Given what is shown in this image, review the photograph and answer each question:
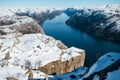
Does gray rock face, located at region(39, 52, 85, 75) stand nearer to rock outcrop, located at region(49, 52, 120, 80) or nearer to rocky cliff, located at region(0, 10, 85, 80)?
rocky cliff, located at region(0, 10, 85, 80)

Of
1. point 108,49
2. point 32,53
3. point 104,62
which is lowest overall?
point 108,49

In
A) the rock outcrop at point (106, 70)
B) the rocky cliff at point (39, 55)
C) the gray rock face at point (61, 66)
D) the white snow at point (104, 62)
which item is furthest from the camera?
the gray rock face at point (61, 66)

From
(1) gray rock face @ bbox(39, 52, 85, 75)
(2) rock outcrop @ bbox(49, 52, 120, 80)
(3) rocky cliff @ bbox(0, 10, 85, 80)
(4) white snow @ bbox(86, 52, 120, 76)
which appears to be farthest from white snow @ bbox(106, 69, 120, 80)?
(1) gray rock face @ bbox(39, 52, 85, 75)

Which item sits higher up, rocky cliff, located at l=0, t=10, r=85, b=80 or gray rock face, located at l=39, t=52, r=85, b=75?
rocky cliff, located at l=0, t=10, r=85, b=80

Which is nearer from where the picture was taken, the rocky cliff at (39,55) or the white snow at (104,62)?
the white snow at (104,62)

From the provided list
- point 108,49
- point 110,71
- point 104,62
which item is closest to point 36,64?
point 104,62

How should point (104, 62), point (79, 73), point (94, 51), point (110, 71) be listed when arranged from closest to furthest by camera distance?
point (110, 71), point (104, 62), point (79, 73), point (94, 51)

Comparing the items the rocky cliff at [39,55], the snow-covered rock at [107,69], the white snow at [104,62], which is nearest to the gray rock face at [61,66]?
the rocky cliff at [39,55]

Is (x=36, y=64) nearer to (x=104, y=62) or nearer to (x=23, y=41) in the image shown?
(x=23, y=41)

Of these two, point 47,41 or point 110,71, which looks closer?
point 110,71

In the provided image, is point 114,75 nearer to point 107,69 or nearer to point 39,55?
point 107,69

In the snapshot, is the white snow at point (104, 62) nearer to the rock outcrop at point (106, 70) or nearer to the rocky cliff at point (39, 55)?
the rock outcrop at point (106, 70)
